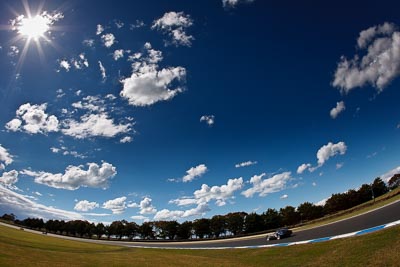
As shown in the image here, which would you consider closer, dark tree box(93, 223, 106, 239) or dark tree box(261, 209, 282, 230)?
dark tree box(261, 209, 282, 230)

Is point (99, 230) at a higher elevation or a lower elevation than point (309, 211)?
lower

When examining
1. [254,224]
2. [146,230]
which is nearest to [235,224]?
[254,224]

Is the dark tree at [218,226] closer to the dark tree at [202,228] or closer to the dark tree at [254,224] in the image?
the dark tree at [202,228]

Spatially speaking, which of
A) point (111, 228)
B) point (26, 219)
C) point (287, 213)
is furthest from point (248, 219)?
point (26, 219)

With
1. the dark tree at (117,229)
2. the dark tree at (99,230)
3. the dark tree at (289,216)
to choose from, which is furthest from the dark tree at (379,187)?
the dark tree at (99,230)

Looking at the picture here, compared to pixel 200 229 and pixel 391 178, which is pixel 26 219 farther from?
pixel 391 178

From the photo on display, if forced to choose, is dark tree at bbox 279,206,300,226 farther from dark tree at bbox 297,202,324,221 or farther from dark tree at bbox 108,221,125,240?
dark tree at bbox 108,221,125,240

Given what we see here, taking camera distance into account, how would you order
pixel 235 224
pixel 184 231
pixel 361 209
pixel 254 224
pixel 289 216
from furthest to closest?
1. pixel 184 231
2. pixel 235 224
3. pixel 289 216
4. pixel 254 224
5. pixel 361 209

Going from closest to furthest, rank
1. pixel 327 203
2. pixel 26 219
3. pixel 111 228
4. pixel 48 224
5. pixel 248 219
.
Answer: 1. pixel 248 219
2. pixel 327 203
3. pixel 111 228
4. pixel 48 224
5. pixel 26 219

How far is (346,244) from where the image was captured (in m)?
18.3

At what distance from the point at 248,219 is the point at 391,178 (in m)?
84.8

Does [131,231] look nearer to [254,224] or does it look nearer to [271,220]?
[254,224]

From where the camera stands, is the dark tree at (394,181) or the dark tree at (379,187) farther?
the dark tree at (394,181)

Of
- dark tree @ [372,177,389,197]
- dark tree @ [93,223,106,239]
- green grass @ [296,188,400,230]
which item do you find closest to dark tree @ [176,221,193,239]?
dark tree @ [93,223,106,239]
